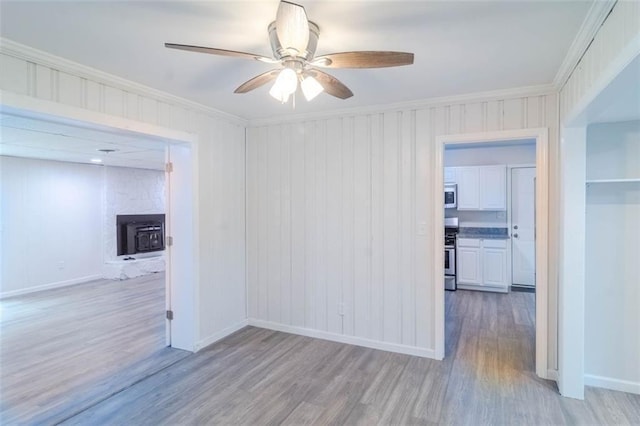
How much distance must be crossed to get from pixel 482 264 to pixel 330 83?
16.3ft

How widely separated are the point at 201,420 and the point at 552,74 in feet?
12.1

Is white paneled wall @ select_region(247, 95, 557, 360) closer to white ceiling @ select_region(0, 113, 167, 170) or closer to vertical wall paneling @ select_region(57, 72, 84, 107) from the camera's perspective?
white ceiling @ select_region(0, 113, 167, 170)

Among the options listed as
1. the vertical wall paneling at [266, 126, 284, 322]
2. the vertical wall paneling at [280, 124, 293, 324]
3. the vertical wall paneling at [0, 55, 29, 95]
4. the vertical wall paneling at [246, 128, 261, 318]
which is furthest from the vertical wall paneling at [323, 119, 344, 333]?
the vertical wall paneling at [0, 55, 29, 95]

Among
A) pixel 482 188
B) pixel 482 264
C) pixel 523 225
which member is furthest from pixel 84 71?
pixel 523 225

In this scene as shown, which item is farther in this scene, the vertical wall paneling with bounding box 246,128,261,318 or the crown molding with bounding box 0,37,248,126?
the vertical wall paneling with bounding box 246,128,261,318

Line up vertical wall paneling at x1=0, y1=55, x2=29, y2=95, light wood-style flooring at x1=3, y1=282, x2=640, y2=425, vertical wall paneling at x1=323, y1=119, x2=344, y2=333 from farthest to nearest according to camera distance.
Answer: vertical wall paneling at x1=323, y1=119, x2=344, y2=333
light wood-style flooring at x1=3, y1=282, x2=640, y2=425
vertical wall paneling at x1=0, y1=55, x2=29, y2=95

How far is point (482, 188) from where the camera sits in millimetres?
6086

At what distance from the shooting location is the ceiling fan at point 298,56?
5.08ft

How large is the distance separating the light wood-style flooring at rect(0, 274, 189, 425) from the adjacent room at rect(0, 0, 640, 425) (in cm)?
3

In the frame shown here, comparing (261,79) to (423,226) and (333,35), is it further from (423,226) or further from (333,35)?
(423,226)

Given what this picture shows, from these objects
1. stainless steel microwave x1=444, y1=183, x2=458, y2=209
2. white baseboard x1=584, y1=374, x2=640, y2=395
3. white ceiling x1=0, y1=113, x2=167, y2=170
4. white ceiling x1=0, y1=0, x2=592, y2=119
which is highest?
white ceiling x1=0, y1=0, x2=592, y2=119

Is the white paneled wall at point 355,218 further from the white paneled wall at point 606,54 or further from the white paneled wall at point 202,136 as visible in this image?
the white paneled wall at point 606,54

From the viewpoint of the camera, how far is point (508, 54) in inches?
91.1

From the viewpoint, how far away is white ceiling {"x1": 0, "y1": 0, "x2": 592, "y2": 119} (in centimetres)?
177
